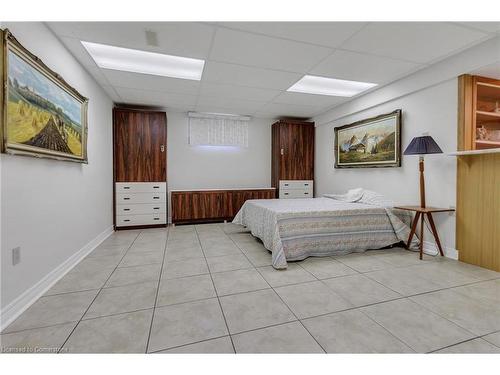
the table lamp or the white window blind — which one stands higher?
the white window blind

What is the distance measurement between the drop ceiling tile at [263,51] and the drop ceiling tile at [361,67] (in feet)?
0.63

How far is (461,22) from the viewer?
2.27 m

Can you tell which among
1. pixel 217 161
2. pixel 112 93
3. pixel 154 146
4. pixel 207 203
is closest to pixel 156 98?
pixel 112 93

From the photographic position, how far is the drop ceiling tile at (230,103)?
4586mm

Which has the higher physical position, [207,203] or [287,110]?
[287,110]

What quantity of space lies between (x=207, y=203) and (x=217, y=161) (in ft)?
3.83

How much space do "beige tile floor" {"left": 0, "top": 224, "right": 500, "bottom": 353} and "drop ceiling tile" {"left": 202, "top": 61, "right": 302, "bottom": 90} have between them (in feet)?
8.42

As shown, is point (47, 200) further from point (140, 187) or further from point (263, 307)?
point (140, 187)

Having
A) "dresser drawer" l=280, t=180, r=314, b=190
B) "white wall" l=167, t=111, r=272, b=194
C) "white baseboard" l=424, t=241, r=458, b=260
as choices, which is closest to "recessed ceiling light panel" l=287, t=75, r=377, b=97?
"white wall" l=167, t=111, r=272, b=194

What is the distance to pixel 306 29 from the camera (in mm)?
2381

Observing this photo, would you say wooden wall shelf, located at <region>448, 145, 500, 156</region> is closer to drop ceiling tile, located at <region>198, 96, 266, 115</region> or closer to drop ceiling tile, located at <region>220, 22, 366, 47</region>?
drop ceiling tile, located at <region>220, 22, 366, 47</region>

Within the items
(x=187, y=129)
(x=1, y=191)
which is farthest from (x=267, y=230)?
(x=187, y=129)

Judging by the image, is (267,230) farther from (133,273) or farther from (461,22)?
(461,22)

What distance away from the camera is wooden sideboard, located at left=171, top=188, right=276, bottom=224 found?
5.13 m
